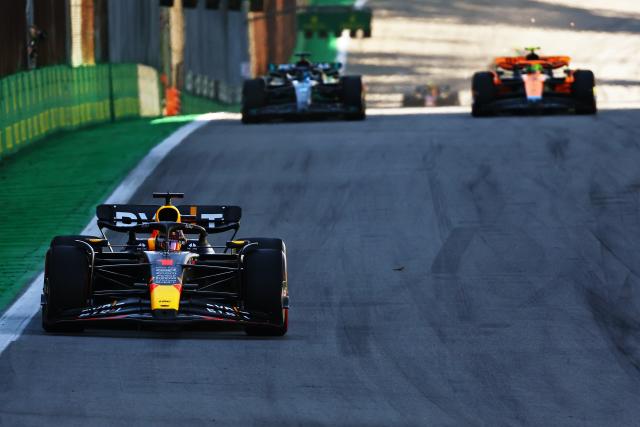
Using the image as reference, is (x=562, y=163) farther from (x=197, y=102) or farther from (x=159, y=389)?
(x=197, y=102)

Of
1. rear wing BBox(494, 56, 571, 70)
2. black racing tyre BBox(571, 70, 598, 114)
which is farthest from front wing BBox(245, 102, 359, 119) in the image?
black racing tyre BBox(571, 70, 598, 114)

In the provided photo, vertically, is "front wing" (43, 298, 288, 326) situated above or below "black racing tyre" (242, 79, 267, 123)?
above

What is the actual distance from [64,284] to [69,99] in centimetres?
1682

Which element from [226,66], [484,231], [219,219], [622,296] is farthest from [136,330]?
[226,66]

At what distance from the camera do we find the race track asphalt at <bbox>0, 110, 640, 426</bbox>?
9.30 meters

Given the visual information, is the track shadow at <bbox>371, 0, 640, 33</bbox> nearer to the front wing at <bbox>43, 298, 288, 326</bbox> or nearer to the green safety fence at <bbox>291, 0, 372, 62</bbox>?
the green safety fence at <bbox>291, 0, 372, 62</bbox>

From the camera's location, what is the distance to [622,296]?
44.2ft

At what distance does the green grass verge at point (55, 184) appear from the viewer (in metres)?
16.1

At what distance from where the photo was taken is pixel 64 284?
11.5 metres

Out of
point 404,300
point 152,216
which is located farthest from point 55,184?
point 404,300

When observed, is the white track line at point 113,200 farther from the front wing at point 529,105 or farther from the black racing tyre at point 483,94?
the front wing at point 529,105

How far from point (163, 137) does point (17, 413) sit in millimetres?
16400

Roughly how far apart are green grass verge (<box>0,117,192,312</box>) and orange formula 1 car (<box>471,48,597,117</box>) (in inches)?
221

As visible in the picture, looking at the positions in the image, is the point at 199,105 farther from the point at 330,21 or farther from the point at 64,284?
the point at 64,284
